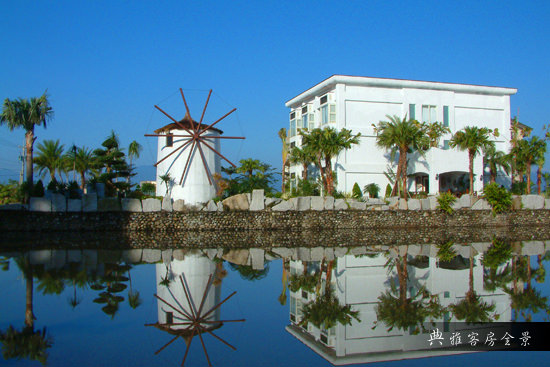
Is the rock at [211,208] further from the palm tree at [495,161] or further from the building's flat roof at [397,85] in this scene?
the palm tree at [495,161]

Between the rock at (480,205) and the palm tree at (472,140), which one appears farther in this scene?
the palm tree at (472,140)

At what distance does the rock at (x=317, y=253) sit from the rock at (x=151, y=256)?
5063mm

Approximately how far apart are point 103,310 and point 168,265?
190 inches

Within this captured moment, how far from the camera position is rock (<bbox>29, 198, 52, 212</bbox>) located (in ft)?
75.4

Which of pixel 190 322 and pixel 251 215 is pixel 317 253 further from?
pixel 251 215

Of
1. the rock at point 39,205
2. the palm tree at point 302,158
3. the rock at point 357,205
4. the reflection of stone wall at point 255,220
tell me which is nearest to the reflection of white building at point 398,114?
the palm tree at point 302,158

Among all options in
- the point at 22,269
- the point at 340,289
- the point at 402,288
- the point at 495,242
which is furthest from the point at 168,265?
the point at 495,242

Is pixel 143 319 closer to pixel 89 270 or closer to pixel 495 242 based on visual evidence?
pixel 89 270

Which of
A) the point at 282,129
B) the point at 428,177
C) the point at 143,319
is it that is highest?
the point at 282,129

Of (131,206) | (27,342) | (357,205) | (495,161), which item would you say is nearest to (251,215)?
(357,205)

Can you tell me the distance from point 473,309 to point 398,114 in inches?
1071

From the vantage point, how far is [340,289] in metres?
9.76

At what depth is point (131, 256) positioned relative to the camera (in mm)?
15117

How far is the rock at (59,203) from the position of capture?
23.2 metres
